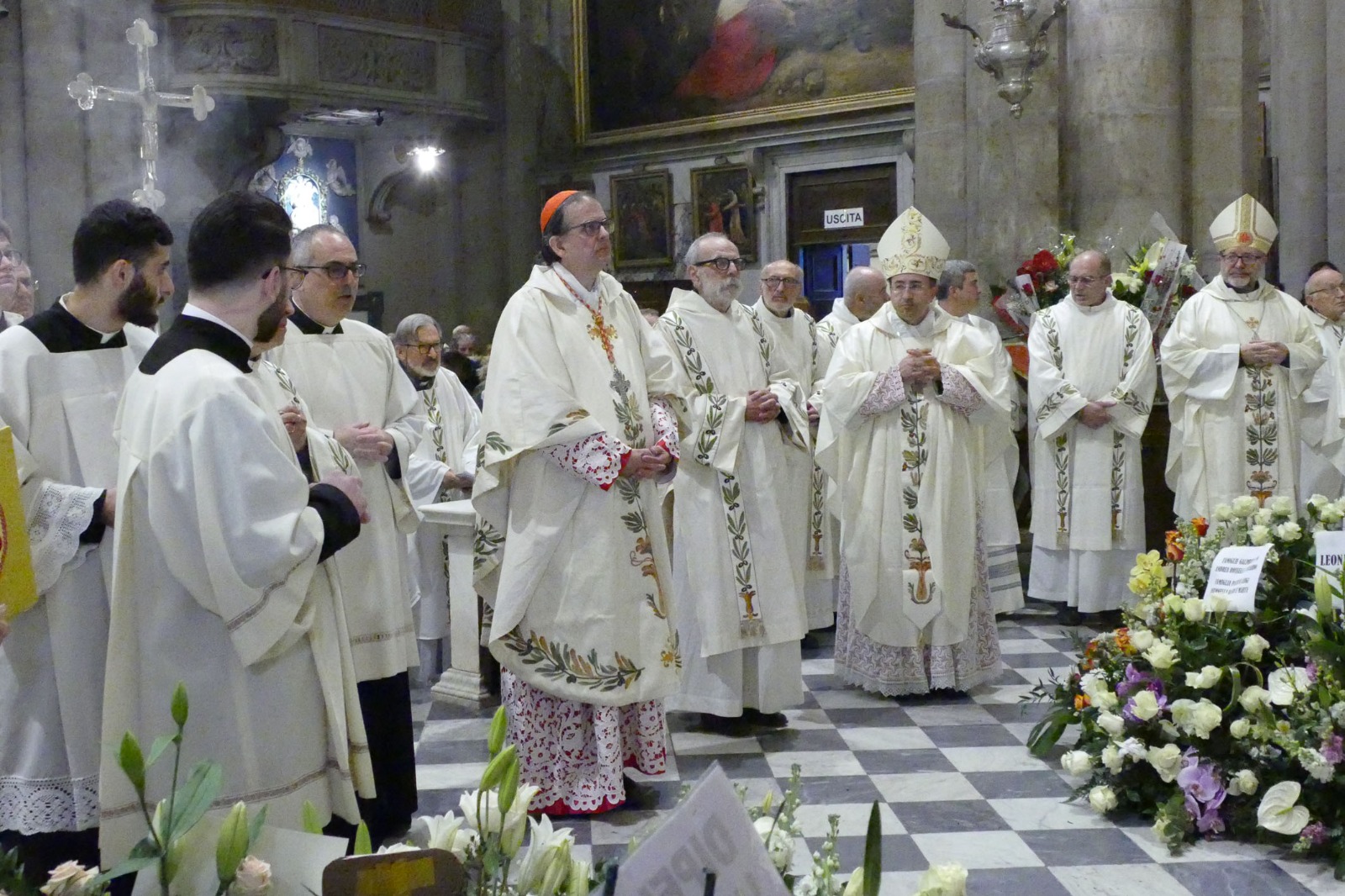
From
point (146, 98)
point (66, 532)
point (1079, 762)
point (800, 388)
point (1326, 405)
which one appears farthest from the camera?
point (146, 98)

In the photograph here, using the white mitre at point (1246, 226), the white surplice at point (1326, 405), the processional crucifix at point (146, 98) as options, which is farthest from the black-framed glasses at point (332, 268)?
the processional crucifix at point (146, 98)

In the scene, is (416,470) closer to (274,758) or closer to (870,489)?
(870,489)

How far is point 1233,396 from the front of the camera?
295 inches

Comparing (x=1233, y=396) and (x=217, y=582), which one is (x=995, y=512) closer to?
(x=1233, y=396)

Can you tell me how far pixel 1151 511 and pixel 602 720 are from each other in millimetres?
4841

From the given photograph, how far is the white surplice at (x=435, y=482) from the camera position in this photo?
646 centimetres

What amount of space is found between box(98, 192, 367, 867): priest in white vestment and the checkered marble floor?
1190 mm

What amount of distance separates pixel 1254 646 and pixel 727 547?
200 cm

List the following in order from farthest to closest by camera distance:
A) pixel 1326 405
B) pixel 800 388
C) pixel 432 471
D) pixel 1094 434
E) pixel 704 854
A: 1. pixel 1326 405
2. pixel 1094 434
3. pixel 432 471
4. pixel 800 388
5. pixel 704 854

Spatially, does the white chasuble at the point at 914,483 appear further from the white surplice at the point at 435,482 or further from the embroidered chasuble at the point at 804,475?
the white surplice at the point at 435,482

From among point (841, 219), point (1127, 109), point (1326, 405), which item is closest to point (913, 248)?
point (1326, 405)

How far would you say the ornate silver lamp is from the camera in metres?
8.69

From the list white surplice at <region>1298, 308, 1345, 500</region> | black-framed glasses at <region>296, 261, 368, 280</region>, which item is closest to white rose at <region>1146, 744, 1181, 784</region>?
black-framed glasses at <region>296, 261, 368, 280</region>

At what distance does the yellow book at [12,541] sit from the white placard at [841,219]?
40.5 feet
